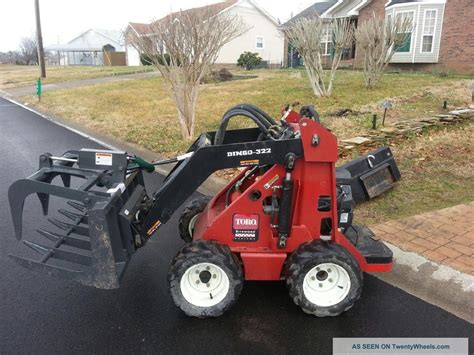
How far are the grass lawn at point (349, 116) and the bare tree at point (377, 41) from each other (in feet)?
2.03

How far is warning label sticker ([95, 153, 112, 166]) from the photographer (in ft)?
10.6

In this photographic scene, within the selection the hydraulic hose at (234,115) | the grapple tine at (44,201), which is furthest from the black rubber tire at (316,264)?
the grapple tine at (44,201)

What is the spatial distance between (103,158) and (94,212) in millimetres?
556

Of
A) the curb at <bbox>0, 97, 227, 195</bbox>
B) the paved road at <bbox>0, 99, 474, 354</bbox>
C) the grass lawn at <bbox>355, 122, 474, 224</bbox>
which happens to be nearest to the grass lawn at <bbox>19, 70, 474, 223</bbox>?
the grass lawn at <bbox>355, 122, 474, 224</bbox>

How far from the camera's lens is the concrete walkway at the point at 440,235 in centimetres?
385

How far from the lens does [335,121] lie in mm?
9164

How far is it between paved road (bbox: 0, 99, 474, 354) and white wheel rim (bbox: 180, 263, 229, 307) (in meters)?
0.16

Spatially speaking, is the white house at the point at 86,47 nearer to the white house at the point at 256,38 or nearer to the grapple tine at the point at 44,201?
the white house at the point at 256,38

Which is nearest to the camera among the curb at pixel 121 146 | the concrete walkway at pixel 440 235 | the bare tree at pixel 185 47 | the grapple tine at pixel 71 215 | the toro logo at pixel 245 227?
the toro logo at pixel 245 227

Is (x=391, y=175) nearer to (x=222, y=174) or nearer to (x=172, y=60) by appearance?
(x=222, y=174)

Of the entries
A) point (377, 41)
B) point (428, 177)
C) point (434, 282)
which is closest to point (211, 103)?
point (377, 41)

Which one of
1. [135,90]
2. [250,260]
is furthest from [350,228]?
[135,90]

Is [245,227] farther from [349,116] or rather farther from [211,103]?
[211,103]

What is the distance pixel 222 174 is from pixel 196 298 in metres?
3.47
